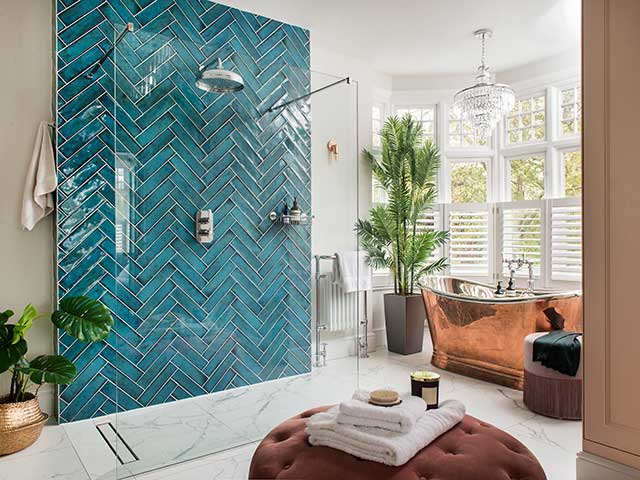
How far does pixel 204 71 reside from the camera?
2.90 m

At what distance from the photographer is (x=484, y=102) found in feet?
13.9

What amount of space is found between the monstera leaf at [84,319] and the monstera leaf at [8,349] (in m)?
0.21

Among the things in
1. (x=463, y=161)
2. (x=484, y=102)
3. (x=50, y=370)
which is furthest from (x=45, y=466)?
(x=463, y=161)

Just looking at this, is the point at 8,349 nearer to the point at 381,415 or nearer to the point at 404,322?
the point at 381,415

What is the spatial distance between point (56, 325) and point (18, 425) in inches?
21.4

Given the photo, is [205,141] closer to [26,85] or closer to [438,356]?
[26,85]

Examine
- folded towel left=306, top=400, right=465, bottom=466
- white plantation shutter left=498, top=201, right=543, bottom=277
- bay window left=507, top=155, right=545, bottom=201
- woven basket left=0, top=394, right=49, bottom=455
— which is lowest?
woven basket left=0, top=394, right=49, bottom=455

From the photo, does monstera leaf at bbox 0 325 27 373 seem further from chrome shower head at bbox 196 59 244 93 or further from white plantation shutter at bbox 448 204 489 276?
white plantation shutter at bbox 448 204 489 276

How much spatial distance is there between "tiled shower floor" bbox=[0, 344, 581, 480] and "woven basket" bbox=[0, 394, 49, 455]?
0.05 metres

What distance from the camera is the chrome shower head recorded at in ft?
9.53

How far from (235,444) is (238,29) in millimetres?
2870

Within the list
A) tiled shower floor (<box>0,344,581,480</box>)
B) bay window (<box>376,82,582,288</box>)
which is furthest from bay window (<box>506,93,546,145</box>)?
tiled shower floor (<box>0,344,581,480</box>)

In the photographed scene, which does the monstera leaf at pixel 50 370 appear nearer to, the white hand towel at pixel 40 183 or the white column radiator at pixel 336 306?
the white hand towel at pixel 40 183
